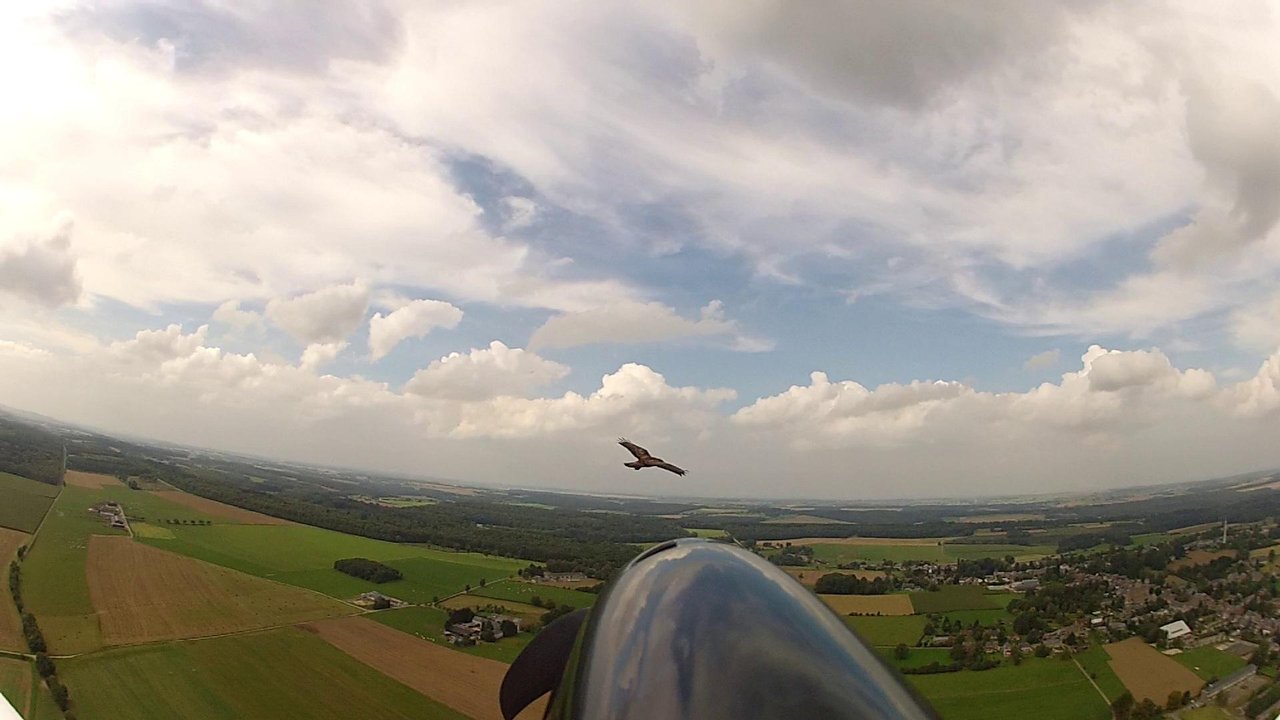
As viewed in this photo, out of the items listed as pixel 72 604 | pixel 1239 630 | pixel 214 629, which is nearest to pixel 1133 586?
pixel 1239 630

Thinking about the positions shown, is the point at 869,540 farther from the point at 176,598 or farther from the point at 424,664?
the point at 176,598

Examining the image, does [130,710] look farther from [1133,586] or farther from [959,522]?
[959,522]

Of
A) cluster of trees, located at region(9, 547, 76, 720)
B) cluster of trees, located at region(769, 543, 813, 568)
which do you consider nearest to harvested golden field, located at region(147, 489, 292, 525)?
cluster of trees, located at region(9, 547, 76, 720)

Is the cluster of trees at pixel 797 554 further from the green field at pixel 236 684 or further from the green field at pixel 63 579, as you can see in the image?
the green field at pixel 63 579

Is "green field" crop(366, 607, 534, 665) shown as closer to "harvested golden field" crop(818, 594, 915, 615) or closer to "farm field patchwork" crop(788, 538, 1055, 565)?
"harvested golden field" crop(818, 594, 915, 615)

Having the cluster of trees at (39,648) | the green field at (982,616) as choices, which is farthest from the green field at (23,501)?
the green field at (982,616)

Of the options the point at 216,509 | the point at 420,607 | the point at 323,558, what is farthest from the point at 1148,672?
the point at 216,509

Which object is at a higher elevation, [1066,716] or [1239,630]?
[1239,630]
